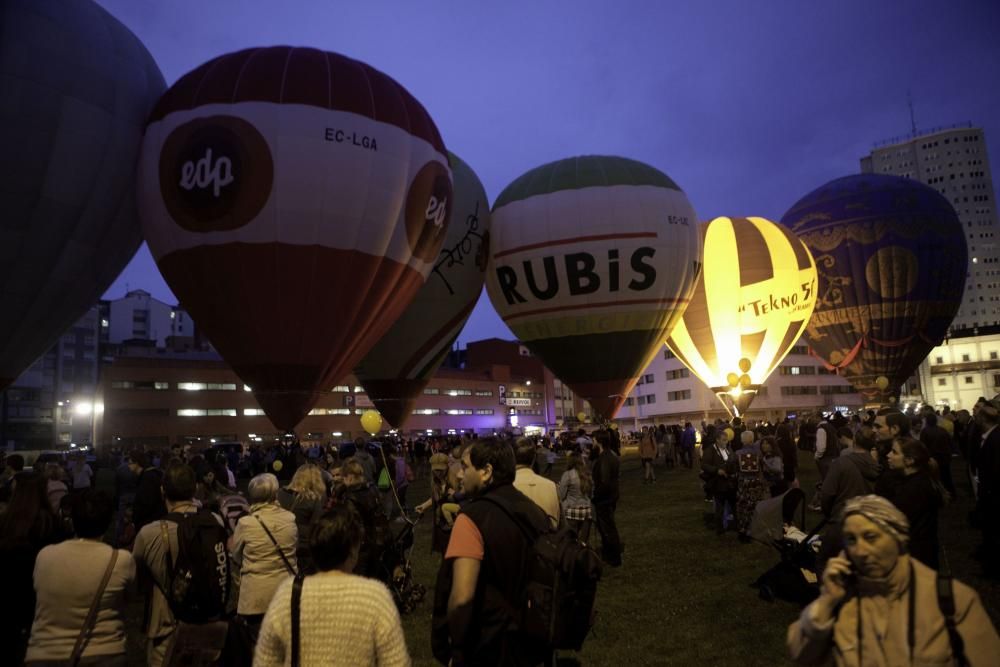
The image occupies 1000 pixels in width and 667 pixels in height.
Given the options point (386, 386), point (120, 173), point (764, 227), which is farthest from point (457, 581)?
point (764, 227)

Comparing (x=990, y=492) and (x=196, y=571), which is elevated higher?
(x=196, y=571)

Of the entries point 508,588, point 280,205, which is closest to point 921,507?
point 508,588

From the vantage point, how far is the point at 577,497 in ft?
26.1

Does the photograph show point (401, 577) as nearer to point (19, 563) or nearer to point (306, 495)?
point (306, 495)

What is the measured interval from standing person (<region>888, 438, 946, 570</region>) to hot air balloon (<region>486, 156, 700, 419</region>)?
15.5 m

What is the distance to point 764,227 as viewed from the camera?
26703 millimetres

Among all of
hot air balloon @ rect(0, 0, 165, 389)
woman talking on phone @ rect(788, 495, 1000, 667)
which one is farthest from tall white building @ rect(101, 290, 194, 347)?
woman talking on phone @ rect(788, 495, 1000, 667)

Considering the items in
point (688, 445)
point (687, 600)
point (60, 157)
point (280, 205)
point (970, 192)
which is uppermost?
point (970, 192)

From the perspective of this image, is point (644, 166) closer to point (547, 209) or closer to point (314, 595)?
point (547, 209)

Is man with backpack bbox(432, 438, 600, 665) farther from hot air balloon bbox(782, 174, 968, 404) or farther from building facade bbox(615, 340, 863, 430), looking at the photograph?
building facade bbox(615, 340, 863, 430)

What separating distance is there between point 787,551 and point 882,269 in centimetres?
2835

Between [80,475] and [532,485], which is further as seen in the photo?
[80,475]

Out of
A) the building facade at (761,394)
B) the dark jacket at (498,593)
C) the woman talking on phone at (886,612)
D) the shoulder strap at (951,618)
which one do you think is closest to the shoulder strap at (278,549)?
the dark jacket at (498,593)

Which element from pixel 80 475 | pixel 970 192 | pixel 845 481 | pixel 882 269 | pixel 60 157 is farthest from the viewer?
pixel 970 192
